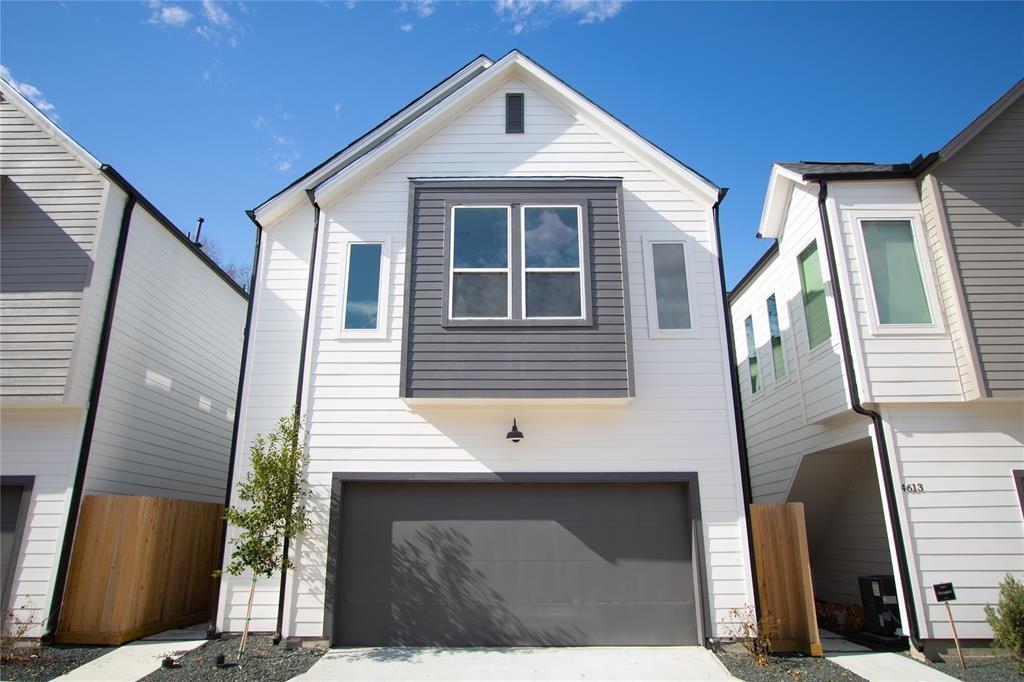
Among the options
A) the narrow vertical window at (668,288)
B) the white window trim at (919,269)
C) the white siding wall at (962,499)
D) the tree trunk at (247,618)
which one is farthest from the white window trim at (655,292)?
the tree trunk at (247,618)

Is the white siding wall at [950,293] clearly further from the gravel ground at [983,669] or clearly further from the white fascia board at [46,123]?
the white fascia board at [46,123]

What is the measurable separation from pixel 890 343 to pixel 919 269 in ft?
4.41

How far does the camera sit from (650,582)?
7.55 meters

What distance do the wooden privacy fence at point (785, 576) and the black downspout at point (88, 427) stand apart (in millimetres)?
9317

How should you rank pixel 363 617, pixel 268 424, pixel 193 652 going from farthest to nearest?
1. pixel 268 424
2. pixel 363 617
3. pixel 193 652

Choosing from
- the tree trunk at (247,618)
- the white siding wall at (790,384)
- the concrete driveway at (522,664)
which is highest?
the white siding wall at (790,384)

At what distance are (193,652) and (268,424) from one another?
299cm

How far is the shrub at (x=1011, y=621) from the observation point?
6.21m

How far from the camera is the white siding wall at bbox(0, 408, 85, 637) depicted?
24.0 ft

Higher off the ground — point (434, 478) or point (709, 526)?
point (434, 478)

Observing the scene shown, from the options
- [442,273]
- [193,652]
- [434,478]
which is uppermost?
[442,273]

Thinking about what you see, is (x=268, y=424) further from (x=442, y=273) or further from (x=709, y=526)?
(x=709, y=526)

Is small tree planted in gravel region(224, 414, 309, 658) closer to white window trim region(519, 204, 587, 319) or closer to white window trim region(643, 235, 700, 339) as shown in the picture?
white window trim region(519, 204, 587, 319)

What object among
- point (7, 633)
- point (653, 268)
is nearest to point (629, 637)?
point (653, 268)
